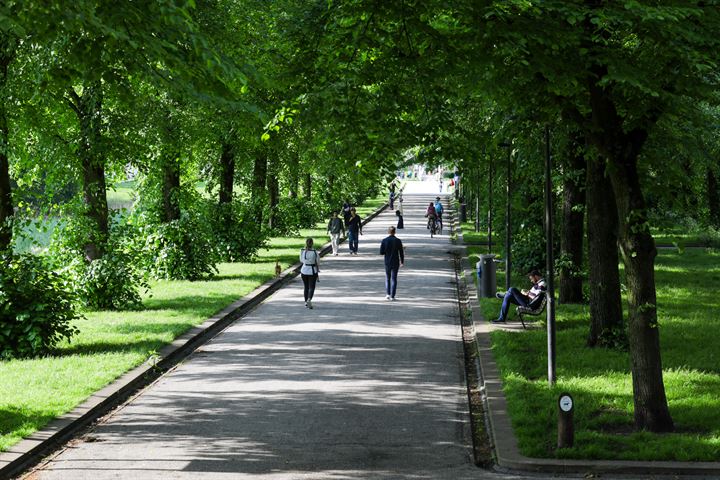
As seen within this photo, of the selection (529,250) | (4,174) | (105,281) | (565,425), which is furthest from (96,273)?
(565,425)

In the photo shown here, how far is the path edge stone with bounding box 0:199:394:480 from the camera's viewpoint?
383 inches

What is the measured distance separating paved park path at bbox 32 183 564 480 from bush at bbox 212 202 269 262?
12.6 meters

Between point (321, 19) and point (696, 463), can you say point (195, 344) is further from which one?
point (696, 463)

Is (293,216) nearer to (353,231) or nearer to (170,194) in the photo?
(353,231)

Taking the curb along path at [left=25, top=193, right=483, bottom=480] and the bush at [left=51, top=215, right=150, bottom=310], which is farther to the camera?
the bush at [left=51, top=215, right=150, bottom=310]

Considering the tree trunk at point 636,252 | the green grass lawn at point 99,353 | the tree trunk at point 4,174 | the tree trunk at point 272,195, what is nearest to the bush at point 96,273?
the green grass lawn at point 99,353

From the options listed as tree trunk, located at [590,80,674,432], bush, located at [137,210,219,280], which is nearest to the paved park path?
tree trunk, located at [590,80,674,432]

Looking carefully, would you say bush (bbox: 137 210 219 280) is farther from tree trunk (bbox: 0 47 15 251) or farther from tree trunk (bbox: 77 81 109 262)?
tree trunk (bbox: 0 47 15 251)

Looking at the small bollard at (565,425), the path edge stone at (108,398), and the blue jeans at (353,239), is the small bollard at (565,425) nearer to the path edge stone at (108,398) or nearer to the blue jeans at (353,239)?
the path edge stone at (108,398)

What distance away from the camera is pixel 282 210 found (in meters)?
49.1

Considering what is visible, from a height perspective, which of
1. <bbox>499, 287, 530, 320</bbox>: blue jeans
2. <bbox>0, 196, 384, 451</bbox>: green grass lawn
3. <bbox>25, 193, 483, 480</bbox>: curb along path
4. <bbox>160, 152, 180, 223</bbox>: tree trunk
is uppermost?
<bbox>160, 152, 180, 223</bbox>: tree trunk

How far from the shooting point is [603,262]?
15914 mm

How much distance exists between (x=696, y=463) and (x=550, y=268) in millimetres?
4340

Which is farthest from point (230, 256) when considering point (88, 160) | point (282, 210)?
point (282, 210)
